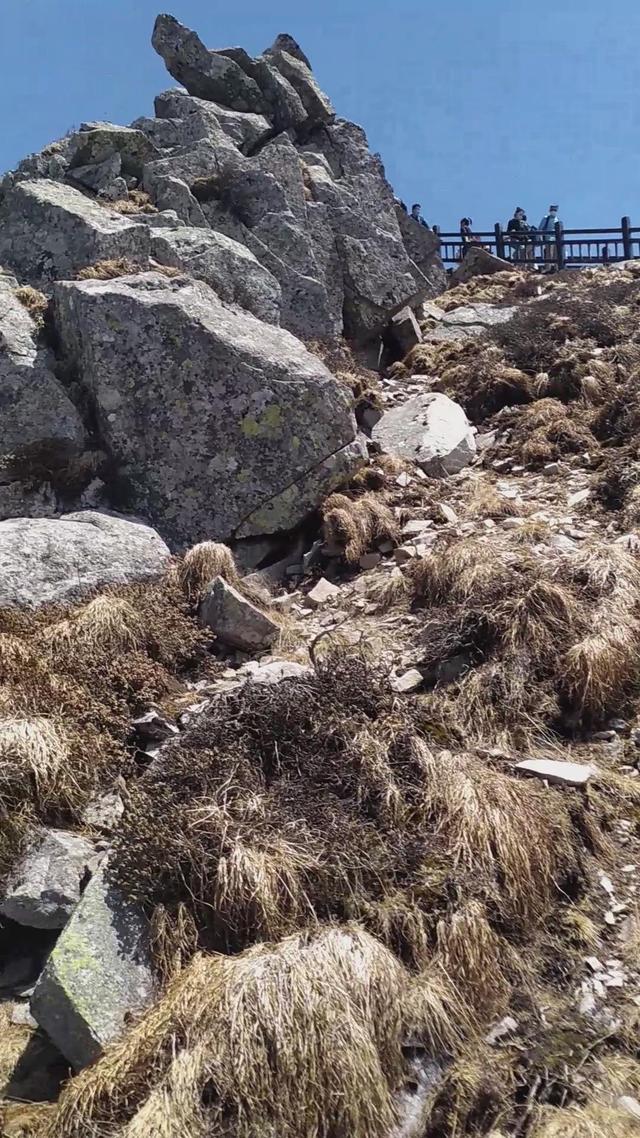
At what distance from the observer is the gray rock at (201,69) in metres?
17.0

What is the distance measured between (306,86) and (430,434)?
11139mm

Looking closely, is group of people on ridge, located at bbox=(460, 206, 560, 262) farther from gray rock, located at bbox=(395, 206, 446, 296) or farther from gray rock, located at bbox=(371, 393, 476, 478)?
gray rock, located at bbox=(371, 393, 476, 478)

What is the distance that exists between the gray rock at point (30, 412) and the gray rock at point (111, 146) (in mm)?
6190

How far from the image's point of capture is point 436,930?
4.25 metres

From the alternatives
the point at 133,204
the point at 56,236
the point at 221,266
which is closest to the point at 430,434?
the point at 221,266

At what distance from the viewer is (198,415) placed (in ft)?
28.5

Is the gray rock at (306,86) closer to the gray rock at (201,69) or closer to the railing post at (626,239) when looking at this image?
the gray rock at (201,69)

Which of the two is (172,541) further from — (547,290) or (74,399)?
(547,290)

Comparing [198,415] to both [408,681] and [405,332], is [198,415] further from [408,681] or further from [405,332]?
[405,332]

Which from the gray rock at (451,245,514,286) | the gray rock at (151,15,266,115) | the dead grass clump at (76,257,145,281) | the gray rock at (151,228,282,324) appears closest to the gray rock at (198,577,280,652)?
the dead grass clump at (76,257,145,281)

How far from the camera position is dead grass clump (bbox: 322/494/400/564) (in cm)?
858

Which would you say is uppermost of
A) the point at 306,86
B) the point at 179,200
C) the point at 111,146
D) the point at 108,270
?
the point at 306,86

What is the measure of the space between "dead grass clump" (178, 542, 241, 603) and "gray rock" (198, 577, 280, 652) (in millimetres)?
301

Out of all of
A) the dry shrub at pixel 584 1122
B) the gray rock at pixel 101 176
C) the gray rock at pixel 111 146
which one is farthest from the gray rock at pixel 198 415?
the gray rock at pixel 111 146
